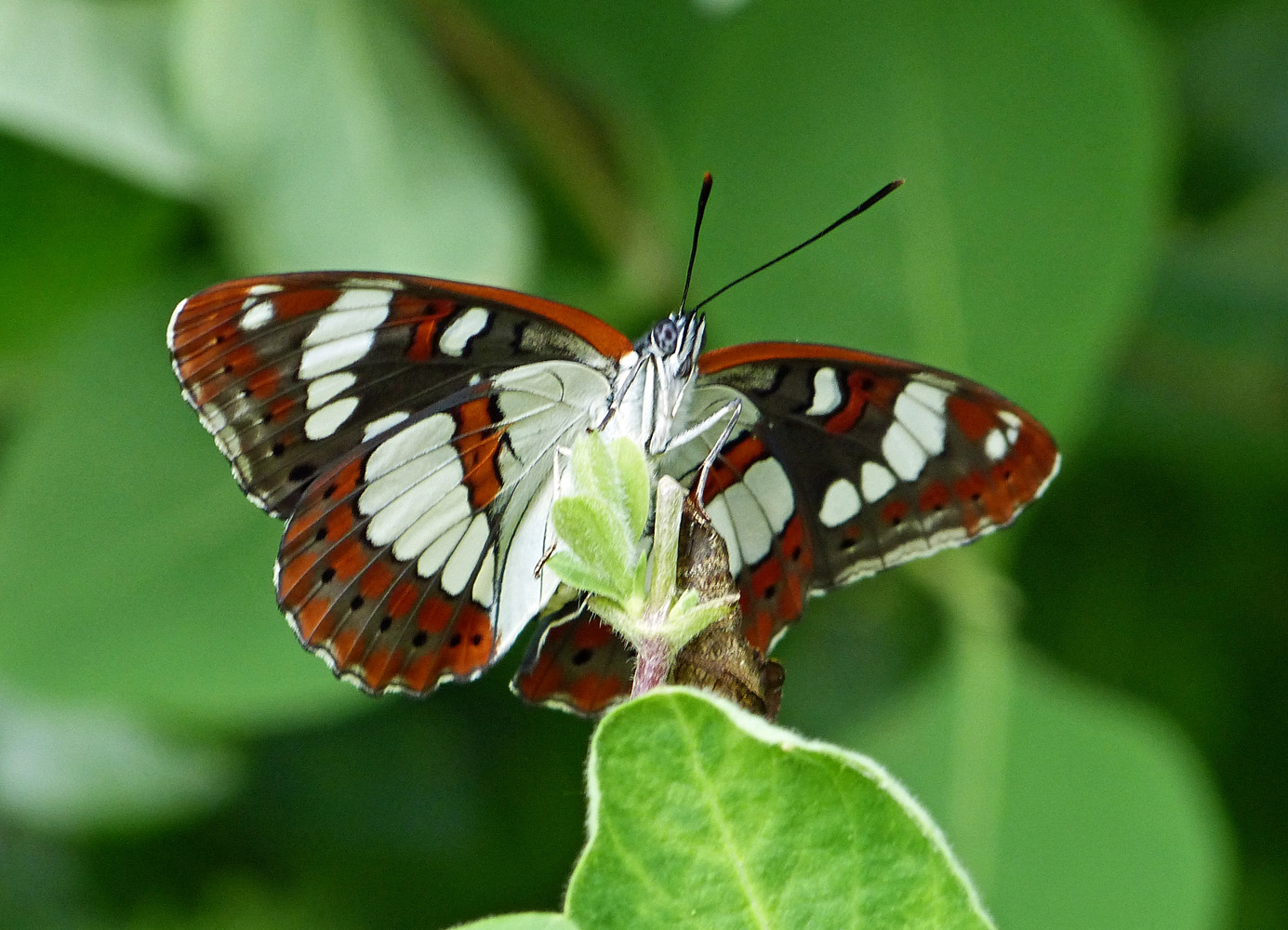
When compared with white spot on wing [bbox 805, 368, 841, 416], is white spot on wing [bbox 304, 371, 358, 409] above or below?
above

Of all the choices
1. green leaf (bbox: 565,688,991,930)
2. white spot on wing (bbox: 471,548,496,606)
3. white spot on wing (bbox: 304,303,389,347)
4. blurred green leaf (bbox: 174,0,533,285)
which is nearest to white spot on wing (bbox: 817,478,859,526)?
white spot on wing (bbox: 471,548,496,606)

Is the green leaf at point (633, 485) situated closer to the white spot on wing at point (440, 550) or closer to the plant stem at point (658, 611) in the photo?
the plant stem at point (658, 611)

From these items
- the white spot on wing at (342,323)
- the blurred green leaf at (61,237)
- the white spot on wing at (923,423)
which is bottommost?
the white spot on wing at (923,423)

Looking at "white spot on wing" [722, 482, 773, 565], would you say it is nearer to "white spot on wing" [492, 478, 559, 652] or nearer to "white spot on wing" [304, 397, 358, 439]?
"white spot on wing" [492, 478, 559, 652]

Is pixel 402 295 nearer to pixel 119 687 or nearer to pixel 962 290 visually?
pixel 119 687

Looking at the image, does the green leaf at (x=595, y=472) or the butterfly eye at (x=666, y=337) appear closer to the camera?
the green leaf at (x=595, y=472)

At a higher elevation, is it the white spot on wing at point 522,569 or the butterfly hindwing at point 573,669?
the white spot on wing at point 522,569

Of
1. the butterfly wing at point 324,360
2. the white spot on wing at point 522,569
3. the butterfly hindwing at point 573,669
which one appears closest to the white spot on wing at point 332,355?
the butterfly wing at point 324,360
